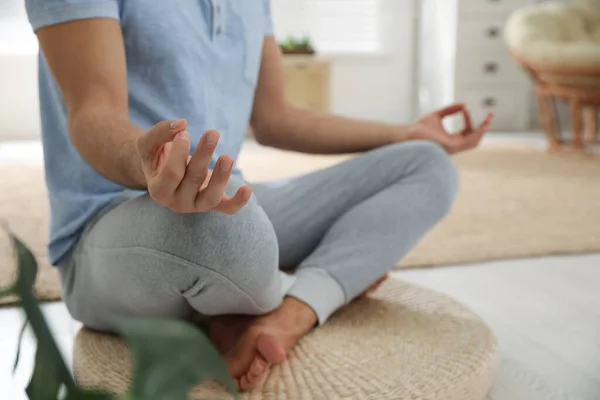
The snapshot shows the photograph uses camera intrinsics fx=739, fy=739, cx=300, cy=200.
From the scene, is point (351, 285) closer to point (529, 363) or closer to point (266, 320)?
point (266, 320)

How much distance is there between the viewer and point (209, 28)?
2.92 feet

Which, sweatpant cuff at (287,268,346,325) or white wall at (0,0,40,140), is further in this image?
white wall at (0,0,40,140)

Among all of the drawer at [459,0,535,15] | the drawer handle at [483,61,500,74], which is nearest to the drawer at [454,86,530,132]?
the drawer handle at [483,61,500,74]

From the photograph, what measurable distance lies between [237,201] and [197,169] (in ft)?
0.15

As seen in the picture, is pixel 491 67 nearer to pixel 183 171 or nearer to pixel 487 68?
pixel 487 68

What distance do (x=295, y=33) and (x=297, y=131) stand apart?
3.30 metres

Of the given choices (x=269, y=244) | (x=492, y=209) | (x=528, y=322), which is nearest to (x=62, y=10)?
(x=269, y=244)

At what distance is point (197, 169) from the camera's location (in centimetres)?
46

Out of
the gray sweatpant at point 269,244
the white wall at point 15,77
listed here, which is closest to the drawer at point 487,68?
the white wall at point 15,77

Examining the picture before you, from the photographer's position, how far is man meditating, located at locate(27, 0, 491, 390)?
2.24 feet

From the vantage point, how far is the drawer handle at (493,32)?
12.8ft

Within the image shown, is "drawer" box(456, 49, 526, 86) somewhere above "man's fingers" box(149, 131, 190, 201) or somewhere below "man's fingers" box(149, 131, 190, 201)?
below

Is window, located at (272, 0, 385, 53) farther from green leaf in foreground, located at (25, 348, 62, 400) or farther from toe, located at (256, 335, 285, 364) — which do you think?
green leaf in foreground, located at (25, 348, 62, 400)

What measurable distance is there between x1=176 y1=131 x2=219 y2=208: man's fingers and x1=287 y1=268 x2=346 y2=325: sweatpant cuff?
390mm
